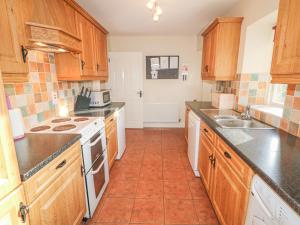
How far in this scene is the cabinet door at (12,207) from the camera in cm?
73

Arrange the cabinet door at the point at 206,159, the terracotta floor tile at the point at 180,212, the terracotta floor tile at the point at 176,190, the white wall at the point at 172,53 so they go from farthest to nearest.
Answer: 1. the white wall at the point at 172,53
2. the terracotta floor tile at the point at 176,190
3. the cabinet door at the point at 206,159
4. the terracotta floor tile at the point at 180,212

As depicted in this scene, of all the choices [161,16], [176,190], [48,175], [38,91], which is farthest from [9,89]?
[161,16]

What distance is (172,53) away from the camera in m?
4.08

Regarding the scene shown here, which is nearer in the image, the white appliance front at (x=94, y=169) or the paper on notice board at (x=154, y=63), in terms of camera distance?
the white appliance front at (x=94, y=169)

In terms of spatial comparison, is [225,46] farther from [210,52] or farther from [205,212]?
[205,212]

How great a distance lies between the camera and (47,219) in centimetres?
102

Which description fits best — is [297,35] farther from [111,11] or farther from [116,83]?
[116,83]

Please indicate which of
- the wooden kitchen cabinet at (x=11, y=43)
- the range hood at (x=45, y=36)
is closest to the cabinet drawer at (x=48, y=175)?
the wooden kitchen cabinet at (x=11, y=43)

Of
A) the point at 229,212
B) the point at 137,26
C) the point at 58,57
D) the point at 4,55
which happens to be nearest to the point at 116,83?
the point at 137,26

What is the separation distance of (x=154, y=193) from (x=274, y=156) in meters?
1.38

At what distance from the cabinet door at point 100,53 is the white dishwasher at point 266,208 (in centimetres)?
237

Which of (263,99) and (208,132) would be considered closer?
(208,132)

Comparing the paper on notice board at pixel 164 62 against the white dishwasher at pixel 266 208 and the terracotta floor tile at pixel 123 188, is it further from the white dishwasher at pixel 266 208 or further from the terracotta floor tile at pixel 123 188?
the white dishwasher at pixel 266 208

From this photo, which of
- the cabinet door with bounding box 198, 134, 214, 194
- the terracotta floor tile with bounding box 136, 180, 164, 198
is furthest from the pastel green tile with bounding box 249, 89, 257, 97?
the terracotta floor tile with bounding box 136, 180, 164, 198
